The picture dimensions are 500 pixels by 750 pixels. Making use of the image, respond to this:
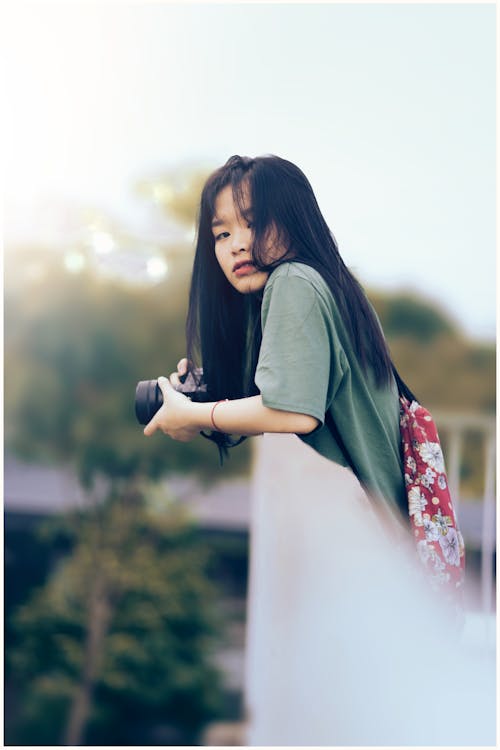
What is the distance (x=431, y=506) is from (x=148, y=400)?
260mm

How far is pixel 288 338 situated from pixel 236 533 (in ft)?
14.9

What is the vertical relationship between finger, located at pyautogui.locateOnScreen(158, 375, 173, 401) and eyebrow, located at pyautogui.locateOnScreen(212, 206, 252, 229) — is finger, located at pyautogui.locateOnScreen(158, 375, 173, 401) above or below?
below

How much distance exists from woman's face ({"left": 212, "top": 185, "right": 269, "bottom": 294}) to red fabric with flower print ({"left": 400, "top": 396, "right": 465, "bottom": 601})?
186 mm

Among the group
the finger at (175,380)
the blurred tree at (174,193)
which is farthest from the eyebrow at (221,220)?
the blurred tree at (174,193)

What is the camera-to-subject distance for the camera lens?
77cm

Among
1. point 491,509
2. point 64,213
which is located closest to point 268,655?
point 491,509

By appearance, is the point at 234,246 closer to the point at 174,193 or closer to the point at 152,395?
the point at 152,395

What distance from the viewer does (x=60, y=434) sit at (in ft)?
15.0

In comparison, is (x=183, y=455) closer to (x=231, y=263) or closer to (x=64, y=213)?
(x=64, y=213)

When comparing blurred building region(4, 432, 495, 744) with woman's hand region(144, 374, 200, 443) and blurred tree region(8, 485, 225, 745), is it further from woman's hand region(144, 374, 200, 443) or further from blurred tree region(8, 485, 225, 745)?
woman's hand region(144, 374, 200, 443)

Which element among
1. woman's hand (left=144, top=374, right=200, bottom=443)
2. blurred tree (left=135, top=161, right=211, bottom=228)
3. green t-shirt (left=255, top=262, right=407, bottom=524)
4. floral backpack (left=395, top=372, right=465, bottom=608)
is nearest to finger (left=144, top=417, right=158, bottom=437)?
woman's hand (left=144, top=374, right=200, bottom=443)

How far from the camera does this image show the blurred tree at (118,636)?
4527 millimetres

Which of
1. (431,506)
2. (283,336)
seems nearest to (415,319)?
(431,506)

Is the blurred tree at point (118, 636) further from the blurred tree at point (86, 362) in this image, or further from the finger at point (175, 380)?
the finger at point (175, 380)
